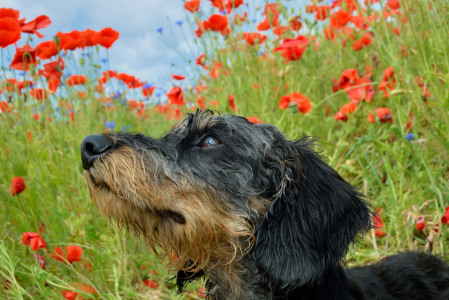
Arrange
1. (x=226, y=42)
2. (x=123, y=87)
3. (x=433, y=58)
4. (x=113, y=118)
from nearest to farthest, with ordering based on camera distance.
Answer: (x=433, y=58) → (x=226, y=42) → (x=113, y=118) → (x=123, y=87)

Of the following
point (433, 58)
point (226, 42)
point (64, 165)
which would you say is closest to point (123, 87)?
point (226, 42)

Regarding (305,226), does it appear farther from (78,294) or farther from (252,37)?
(252,37)

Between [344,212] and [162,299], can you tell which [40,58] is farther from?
[344,212]

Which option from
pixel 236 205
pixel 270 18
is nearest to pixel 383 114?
pixel 270 18

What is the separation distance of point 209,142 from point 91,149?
26.1 inches

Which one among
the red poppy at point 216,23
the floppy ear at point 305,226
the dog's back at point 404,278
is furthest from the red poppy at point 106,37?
the dog's back at point 404,278

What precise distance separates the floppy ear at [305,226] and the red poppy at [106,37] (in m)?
2.37

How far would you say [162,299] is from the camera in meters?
3.55

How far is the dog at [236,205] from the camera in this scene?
2186 mm

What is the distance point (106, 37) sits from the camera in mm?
4047

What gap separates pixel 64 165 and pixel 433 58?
317 cm

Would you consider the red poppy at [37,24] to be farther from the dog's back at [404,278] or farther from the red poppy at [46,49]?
the dog's back at [404,278]

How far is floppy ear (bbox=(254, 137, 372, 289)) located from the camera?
2168mm

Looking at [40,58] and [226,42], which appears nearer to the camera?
[40,58]
